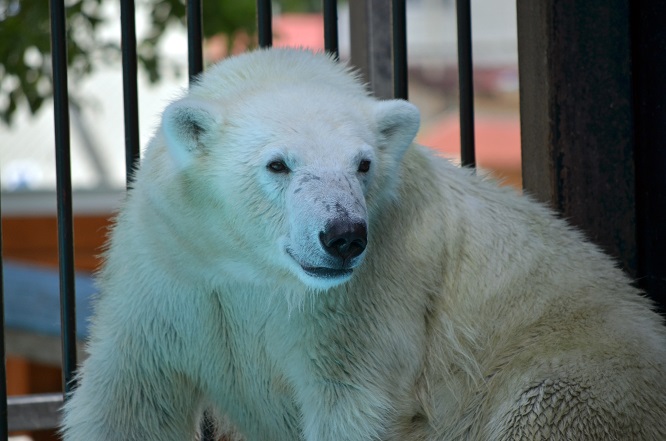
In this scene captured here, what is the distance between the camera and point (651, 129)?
326cm

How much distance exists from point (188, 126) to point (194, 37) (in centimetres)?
58

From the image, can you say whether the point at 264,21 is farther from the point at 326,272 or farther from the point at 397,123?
the point at 326,272

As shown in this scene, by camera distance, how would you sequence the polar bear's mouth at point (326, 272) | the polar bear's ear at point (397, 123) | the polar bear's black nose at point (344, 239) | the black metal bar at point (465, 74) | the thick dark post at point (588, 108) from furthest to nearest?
1. the black metal bar at point (465, 74)
2. the thick dark post at point (588, 108)
3. the polar bear's ear at point (397, 123)
4. the polar bear's mouth at point (326, 272)
5. the polar bear's black nose at point (344, 239)

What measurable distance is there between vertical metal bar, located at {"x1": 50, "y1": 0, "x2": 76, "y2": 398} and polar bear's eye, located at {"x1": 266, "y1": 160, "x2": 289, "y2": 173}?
2.54 ft

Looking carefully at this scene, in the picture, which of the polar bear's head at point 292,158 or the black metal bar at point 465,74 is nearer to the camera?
the polar bear's head at point 292,158

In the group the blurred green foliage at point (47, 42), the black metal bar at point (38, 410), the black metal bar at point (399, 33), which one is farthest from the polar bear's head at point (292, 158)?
Answer: the blurred green foliage at point (47, 42)

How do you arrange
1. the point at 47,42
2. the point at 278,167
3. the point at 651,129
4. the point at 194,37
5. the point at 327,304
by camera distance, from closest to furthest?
1. the point at 278,167
2. the point at 327,304
3. the point at 194,37
4. the point at 651,129
5. the point at 47,42

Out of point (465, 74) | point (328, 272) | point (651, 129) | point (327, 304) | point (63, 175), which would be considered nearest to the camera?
point (328, 272)

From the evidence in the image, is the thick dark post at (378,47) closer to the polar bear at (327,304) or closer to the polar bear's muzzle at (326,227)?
the polar bear at (327,304)

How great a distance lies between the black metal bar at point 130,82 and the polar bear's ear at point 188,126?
41cm

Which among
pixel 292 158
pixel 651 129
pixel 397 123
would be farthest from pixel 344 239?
pixel 651 129

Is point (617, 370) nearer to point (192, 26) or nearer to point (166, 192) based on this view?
point (166, 192)

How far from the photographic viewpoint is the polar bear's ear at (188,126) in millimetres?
2646

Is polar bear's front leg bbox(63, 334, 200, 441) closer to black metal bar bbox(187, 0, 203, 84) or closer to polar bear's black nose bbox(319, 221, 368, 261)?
polar bear's black nose bbox(319, 221, 368, 261)
